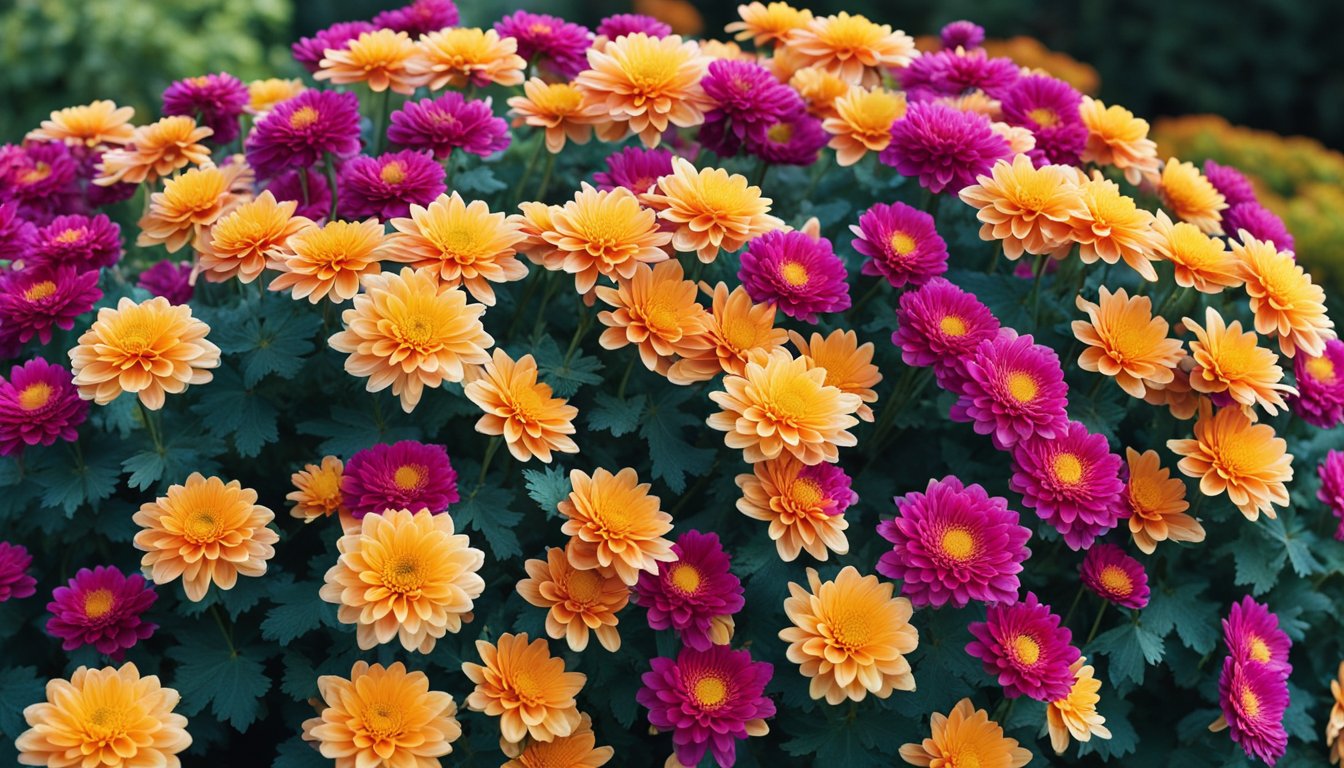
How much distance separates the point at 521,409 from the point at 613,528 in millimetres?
230

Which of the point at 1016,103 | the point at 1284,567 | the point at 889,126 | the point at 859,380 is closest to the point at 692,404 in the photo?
the point at 859,380

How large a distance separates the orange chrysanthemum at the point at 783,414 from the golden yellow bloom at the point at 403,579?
427 mm

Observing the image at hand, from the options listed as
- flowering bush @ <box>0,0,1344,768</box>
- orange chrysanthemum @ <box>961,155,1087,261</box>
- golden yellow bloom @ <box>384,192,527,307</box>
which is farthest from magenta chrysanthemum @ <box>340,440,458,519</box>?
orange chrysanthemum @ <box>961,155,1087,261</box>

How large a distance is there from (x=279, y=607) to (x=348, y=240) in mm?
586

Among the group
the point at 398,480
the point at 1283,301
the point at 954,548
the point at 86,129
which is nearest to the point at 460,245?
the point at 398,480

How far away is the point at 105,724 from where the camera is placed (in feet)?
5.44

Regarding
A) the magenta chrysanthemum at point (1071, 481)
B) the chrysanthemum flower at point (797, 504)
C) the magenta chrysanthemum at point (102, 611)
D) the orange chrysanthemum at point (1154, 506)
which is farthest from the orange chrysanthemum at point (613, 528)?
the orange chrysanthemum at point (1154, 506)

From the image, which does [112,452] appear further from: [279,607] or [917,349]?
[917,349]

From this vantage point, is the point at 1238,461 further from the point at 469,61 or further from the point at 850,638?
the point at 469,61

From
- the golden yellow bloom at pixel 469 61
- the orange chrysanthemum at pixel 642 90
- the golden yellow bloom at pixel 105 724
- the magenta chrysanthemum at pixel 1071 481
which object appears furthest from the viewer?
the golden yellow bloom at pixel 469 61

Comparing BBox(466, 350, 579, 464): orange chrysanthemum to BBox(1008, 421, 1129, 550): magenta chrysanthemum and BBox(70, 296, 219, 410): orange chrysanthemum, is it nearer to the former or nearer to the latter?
BBox(70, 296, 219, 410): orange chrysanthemum

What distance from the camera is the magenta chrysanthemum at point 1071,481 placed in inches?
72.2

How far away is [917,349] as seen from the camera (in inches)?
74.5

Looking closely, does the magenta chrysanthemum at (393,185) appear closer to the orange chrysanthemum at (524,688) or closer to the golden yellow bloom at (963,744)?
the orange chrysanthemum at (524,688)
